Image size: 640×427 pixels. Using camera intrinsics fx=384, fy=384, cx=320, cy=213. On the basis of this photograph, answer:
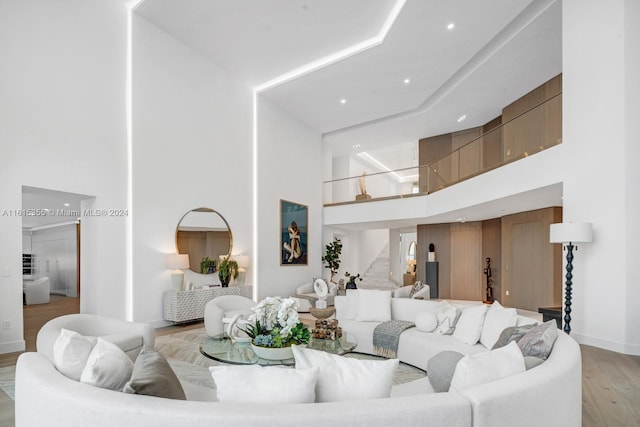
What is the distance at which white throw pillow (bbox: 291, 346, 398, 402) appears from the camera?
5.68ft

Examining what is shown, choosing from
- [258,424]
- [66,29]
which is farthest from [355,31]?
[258,424]

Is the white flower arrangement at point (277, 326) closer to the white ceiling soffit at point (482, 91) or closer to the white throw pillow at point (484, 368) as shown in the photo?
the white throw pillow at point (484, 368)

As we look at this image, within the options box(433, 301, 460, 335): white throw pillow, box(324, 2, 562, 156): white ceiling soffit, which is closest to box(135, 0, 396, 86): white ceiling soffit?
box(324, 2, 562, 156): white ceiling soffit

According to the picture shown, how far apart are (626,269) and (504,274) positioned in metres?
5.47

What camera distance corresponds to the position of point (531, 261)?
356 inches

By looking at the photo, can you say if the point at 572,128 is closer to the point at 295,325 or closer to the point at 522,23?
the point at 522,23

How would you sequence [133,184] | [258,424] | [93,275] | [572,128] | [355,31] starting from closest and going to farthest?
[258,424], [572,128], [93,275], [133,184], [355,31]

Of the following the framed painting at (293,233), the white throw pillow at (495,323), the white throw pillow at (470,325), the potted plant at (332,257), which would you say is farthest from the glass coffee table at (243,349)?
the potted plant at (332,257)

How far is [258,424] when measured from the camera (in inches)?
53.7

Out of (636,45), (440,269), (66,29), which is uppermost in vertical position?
(66,29)

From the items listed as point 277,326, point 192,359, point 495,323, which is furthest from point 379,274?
point 277,326

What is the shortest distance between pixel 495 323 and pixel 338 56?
20.1 ft

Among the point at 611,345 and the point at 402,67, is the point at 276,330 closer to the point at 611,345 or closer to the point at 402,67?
the point at 611,345

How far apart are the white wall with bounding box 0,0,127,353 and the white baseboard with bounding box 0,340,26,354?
0.04ft
